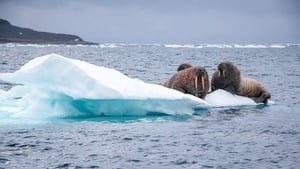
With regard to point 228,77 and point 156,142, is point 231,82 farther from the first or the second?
point 156,142

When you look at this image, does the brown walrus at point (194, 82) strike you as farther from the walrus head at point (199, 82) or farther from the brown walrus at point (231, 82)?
the brown walrus at point (231, 82)

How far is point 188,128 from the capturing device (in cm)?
1240

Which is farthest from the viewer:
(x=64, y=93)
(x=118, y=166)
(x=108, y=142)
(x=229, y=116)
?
(x=229, y=116)

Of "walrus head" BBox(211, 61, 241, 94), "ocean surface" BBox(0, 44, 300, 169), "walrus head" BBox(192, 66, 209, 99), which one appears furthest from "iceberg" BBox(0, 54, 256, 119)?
"walrus head" BBox(211, 61, 241, 94)

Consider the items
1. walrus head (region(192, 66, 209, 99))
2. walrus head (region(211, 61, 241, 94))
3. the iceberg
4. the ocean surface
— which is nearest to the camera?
the ocean surface

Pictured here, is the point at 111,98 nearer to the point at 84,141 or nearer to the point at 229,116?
the point at 84,141

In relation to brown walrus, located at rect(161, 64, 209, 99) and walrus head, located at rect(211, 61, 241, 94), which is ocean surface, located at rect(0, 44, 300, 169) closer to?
brown walrus, located at rect(161, 64, 209, 99)

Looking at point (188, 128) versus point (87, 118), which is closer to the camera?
point (188, 128)

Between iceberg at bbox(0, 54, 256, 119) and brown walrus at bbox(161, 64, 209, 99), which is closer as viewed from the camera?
iceberg at bbox(0, 54, 256, 119)

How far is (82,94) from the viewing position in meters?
12.9

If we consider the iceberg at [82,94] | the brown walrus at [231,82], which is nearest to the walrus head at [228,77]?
the brown walrus at [231,82]

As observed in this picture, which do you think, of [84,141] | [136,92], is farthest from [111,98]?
[84,141]

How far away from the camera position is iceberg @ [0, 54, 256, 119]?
13023 millimetres

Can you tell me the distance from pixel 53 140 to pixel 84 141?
653mm
